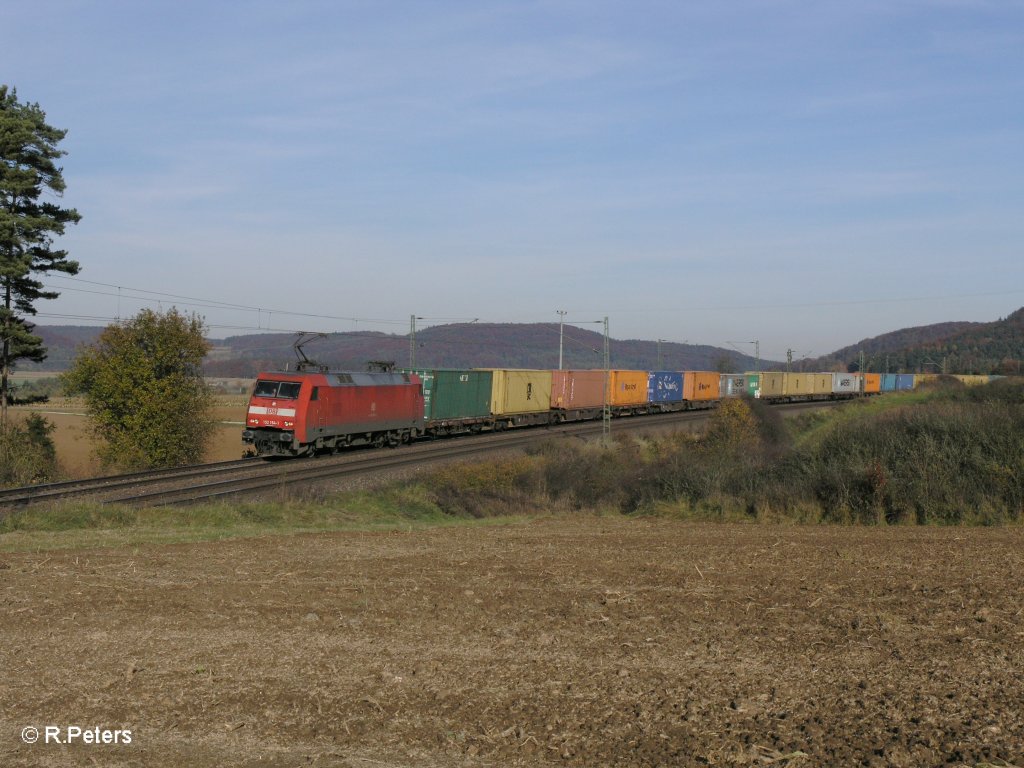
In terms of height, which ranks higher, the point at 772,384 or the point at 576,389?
the point at 772,384

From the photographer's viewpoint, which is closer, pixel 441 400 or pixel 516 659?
pixel 516 659

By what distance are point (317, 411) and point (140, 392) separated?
33.3 ft

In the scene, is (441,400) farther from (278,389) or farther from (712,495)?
(712,495)

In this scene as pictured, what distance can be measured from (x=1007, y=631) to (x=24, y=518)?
1619 cm

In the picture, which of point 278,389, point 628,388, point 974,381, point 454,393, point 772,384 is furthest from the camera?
point 772,384

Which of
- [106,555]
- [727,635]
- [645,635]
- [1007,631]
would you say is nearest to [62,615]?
[106,555]

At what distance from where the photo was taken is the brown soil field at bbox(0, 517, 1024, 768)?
565cm

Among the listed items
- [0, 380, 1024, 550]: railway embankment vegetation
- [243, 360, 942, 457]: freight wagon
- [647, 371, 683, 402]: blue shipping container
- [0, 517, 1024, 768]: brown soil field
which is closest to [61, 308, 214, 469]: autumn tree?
[243, 360, 942, 457]: freight wagon

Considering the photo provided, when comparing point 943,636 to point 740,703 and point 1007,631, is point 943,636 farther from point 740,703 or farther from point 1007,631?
A: point 740,703

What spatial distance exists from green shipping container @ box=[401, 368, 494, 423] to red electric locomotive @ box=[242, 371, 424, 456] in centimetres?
375

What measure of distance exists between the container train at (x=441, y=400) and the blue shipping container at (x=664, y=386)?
0.24 feet

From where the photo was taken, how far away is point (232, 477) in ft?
89.1

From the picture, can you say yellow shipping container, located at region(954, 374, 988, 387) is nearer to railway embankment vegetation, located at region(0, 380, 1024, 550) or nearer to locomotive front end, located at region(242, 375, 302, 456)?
railway embankment vegetation, located at region(0, 380, 1024, 550)

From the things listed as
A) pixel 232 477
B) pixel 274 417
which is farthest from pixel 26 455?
pixel 232 477
